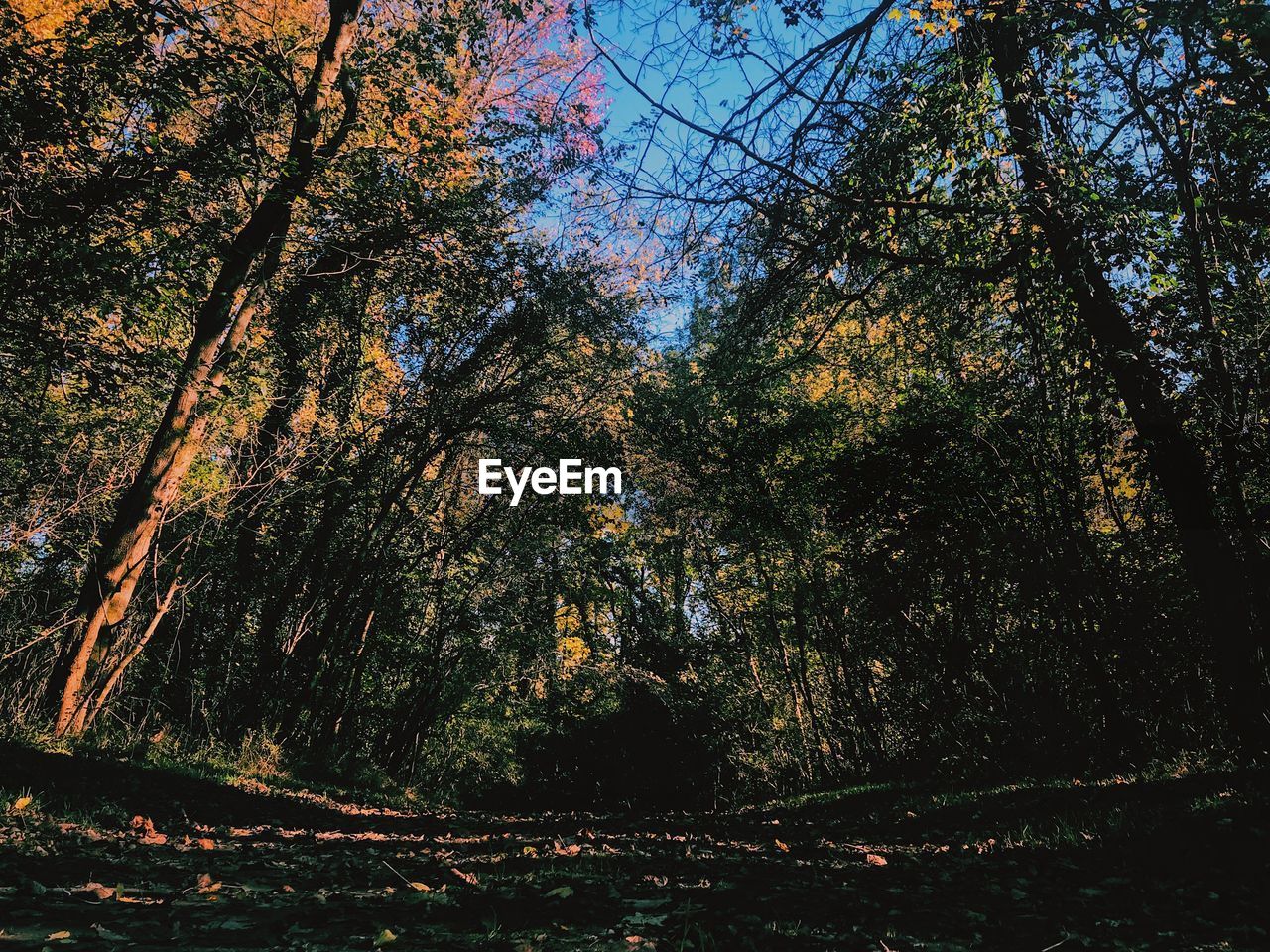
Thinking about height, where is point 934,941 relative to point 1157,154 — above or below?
below

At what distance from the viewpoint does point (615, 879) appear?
135 inches

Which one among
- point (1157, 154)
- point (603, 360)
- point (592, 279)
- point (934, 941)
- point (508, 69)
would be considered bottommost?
point (934, 941)

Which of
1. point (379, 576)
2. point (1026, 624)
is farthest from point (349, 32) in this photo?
point (1026, 624)

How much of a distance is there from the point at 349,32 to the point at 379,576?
811cm

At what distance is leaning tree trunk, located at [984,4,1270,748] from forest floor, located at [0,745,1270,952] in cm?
86

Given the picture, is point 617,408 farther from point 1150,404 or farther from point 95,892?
point 95,892

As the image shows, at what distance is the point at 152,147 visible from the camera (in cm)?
548

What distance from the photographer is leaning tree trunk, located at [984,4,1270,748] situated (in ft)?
16.3

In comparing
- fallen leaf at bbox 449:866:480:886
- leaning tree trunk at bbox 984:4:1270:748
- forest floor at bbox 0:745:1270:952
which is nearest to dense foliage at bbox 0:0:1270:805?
leaning tree trunk at bbox 984:4:1270:748

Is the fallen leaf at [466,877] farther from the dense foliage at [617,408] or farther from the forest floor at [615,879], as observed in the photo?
the dense foliage at [617,408]

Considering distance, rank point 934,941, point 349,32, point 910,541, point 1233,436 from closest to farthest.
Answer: point 934,941, point 1233,436, point 349,32, point 910,541

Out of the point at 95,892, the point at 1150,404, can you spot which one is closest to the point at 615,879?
the point at 95,892

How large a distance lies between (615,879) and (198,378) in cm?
649

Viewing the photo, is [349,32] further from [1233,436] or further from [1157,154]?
[1233,436]
